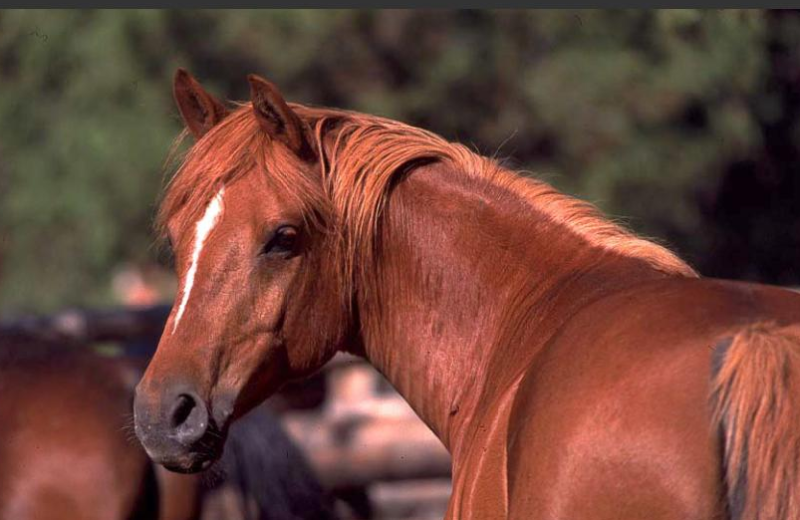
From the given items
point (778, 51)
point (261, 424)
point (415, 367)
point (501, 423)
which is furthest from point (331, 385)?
point (778, 51)

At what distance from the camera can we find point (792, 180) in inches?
515

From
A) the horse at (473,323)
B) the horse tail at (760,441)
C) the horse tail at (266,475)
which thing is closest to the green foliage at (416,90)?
the horse tail at (266,475)

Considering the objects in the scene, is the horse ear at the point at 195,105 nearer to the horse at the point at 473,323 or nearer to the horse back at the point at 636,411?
→ the horse at the point at 473,323

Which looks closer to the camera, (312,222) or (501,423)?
(501,423)

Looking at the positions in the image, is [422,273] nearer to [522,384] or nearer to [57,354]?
[522,384]

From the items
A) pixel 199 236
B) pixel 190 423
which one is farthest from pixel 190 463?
pixel 199 236

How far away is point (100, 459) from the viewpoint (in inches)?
167

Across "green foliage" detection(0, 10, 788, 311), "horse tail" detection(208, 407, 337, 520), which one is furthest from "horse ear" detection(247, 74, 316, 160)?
"green foliage" detection(0, 10, 788, 311)

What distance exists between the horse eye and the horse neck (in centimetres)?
29

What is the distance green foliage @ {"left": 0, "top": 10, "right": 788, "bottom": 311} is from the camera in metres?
13.2

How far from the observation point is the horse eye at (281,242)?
2.79 m

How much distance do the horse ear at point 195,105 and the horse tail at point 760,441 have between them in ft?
5.53

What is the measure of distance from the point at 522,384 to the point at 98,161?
39.6ft

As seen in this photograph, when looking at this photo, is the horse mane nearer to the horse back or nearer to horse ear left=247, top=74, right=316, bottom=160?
horse ear left=247, top=74, right=316, bottom=160
